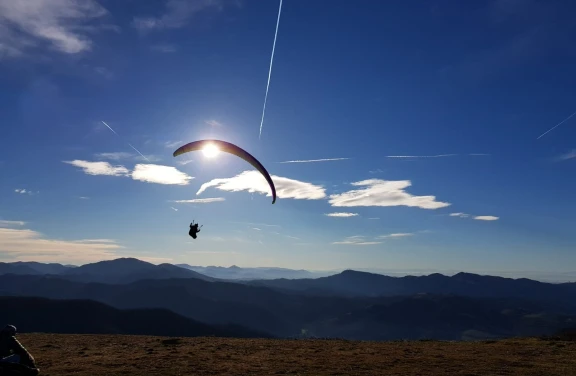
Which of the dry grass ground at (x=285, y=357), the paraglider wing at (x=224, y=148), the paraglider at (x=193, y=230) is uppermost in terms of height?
the paraglider wing at (x=224, y=148)

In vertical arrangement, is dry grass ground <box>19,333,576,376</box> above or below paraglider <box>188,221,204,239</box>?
below

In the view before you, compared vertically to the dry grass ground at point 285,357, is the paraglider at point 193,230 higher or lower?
higher

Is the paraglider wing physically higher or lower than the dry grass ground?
higher

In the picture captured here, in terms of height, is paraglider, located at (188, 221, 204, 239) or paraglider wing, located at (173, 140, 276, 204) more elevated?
paraglider wing, located at (173, 140, 276, 204)

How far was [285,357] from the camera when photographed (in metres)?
22.1

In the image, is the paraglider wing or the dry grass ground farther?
the paraglider wing

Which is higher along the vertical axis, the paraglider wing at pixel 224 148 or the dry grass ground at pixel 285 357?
the paraglider wing at pixel 224 148

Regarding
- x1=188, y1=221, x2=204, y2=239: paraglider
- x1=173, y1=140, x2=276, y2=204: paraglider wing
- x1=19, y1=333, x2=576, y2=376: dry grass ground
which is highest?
x1=173, y1=140, x2=276, y2=204: paraglider wing

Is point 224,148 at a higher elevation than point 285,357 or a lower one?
higher

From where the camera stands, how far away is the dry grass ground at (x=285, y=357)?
59.8ft

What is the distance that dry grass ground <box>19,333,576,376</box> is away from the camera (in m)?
18.2

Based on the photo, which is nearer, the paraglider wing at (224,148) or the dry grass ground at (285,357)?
the dry grass ground at (285,357)

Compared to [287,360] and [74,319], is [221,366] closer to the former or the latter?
[287,360]

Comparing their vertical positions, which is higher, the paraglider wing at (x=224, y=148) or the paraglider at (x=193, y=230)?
the paraglider wing at (x=224, y=148)
